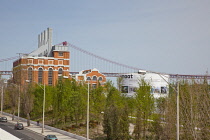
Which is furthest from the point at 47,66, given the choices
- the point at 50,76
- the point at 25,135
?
the point at 25,135

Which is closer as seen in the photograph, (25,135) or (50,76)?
(25,135)

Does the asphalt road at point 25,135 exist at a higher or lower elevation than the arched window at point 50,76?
lower

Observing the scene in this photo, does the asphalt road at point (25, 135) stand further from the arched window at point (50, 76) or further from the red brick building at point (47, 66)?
the arched window at point (50, 76)

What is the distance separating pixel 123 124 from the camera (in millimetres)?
42062

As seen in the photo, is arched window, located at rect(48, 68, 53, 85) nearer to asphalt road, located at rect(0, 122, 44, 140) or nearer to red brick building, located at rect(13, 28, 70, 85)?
red brick building, located at rect(13, 28, 70, 85)

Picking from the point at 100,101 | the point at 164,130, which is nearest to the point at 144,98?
the point at 164,130

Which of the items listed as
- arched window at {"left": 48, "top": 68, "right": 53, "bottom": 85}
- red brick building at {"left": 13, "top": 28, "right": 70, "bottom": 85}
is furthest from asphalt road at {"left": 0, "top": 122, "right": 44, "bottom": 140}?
arched window at {"left": 48, "top": 68, "right": 53, "bottom": 85}

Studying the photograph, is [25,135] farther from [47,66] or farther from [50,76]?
[47,66]

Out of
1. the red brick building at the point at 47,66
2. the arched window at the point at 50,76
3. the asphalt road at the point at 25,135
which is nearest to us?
the asphalt road at the point at 25,135

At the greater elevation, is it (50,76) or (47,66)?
(47,66)

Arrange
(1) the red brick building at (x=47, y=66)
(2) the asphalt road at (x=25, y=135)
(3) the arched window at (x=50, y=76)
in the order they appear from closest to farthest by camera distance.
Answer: (2) the asphalt road at (x=25, y=135), (1) the red brick building at (x=47, y=66), (3) the arched window at (x=50, y=76)

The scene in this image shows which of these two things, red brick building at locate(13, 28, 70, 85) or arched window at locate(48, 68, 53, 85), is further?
arched window at locate(48, 68, 53, 85)

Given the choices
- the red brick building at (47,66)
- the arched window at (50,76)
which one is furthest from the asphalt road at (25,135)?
the arched window at (50,76)

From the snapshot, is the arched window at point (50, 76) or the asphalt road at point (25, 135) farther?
the arched window at point (50, 76)
